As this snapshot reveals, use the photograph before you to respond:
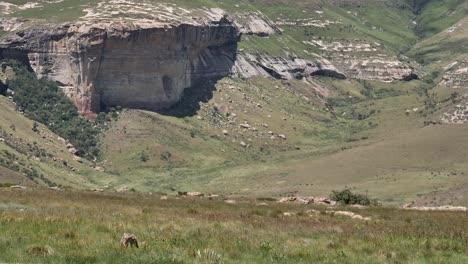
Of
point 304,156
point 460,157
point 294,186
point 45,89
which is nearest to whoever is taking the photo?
point 294,186

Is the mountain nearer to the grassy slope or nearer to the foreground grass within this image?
the grassy slope

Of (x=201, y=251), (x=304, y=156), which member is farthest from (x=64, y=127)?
(x=201, y=251)

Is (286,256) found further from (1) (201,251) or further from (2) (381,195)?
(2) (381,195)

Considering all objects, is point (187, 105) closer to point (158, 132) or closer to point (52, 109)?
point (158, 132)

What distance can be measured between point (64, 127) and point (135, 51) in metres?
23.1

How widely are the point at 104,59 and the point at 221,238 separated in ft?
505

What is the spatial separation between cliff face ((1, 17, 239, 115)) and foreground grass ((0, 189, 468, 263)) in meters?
140

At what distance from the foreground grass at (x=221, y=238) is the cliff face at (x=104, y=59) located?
458ft

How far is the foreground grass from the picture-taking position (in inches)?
841

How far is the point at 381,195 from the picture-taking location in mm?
121062

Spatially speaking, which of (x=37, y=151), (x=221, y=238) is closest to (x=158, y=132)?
(x=37, y=151)

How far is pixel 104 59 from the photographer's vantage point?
6914 inches

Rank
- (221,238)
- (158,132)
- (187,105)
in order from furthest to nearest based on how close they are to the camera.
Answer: (187,105)
(158,132)
(221,238)


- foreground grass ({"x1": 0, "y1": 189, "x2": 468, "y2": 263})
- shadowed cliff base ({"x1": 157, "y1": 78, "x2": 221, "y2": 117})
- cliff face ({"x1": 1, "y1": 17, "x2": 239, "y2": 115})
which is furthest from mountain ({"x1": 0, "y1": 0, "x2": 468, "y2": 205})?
foreground grass ({"x1": 0, "y1": 189, "x2": 468, "y2": 263})
